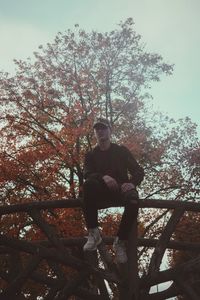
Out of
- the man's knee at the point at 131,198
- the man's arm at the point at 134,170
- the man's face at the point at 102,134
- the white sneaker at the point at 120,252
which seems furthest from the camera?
the man's face at the point at 102,134

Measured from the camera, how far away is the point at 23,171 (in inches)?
514

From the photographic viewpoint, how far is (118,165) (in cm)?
420

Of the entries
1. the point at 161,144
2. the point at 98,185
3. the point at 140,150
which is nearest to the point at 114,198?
the point at 98,185

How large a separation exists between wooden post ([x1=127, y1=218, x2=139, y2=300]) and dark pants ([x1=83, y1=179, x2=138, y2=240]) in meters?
0.17

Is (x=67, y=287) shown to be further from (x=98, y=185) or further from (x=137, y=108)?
(x=137, y=108)

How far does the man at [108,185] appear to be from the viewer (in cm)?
380

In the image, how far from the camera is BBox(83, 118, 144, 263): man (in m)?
3.80

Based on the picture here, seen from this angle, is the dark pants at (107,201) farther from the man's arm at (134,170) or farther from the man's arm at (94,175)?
the man's arm at (134,170)

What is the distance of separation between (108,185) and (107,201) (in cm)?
26

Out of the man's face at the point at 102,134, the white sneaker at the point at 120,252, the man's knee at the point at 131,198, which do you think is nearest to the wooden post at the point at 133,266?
the white sneaker at the point at 120,252

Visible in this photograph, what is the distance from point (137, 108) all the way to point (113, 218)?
15.9ft

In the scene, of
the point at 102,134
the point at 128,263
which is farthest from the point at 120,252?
the point at 102,134

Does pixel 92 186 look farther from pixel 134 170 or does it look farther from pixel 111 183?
pixel 134 170

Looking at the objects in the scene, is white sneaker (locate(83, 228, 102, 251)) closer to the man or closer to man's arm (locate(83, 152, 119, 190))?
the man
